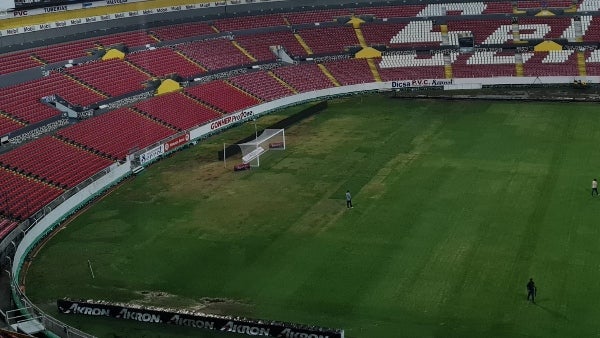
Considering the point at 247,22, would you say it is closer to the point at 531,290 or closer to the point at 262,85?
the point at 262,85

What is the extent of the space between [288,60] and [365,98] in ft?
39.7

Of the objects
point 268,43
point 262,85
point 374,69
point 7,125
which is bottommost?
point 374,69

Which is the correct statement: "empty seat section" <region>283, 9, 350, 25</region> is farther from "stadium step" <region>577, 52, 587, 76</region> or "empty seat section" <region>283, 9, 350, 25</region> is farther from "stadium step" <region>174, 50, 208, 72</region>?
"stadium step" <region>577, 52, 587, 76</region>

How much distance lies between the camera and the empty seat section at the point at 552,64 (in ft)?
256

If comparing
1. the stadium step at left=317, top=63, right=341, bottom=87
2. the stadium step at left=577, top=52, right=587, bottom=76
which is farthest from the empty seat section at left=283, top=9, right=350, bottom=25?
→ the stadium step at left=577, top=52, right=587, bottom=76

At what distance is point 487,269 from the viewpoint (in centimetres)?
3444

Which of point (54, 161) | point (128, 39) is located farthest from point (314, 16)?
point (54, 161)

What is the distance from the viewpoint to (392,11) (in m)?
92.2

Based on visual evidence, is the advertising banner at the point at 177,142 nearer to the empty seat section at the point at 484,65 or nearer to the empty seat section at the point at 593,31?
the empty seat section at the point at 484,65

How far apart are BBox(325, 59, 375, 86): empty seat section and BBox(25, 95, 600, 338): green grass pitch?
20854 millimetres

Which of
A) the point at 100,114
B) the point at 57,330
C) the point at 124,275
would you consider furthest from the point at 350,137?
the point at 57,330

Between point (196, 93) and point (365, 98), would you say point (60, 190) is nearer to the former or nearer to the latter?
point (196, 93)

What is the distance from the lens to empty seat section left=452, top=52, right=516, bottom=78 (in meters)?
79.2

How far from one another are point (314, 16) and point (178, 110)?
31.4m
